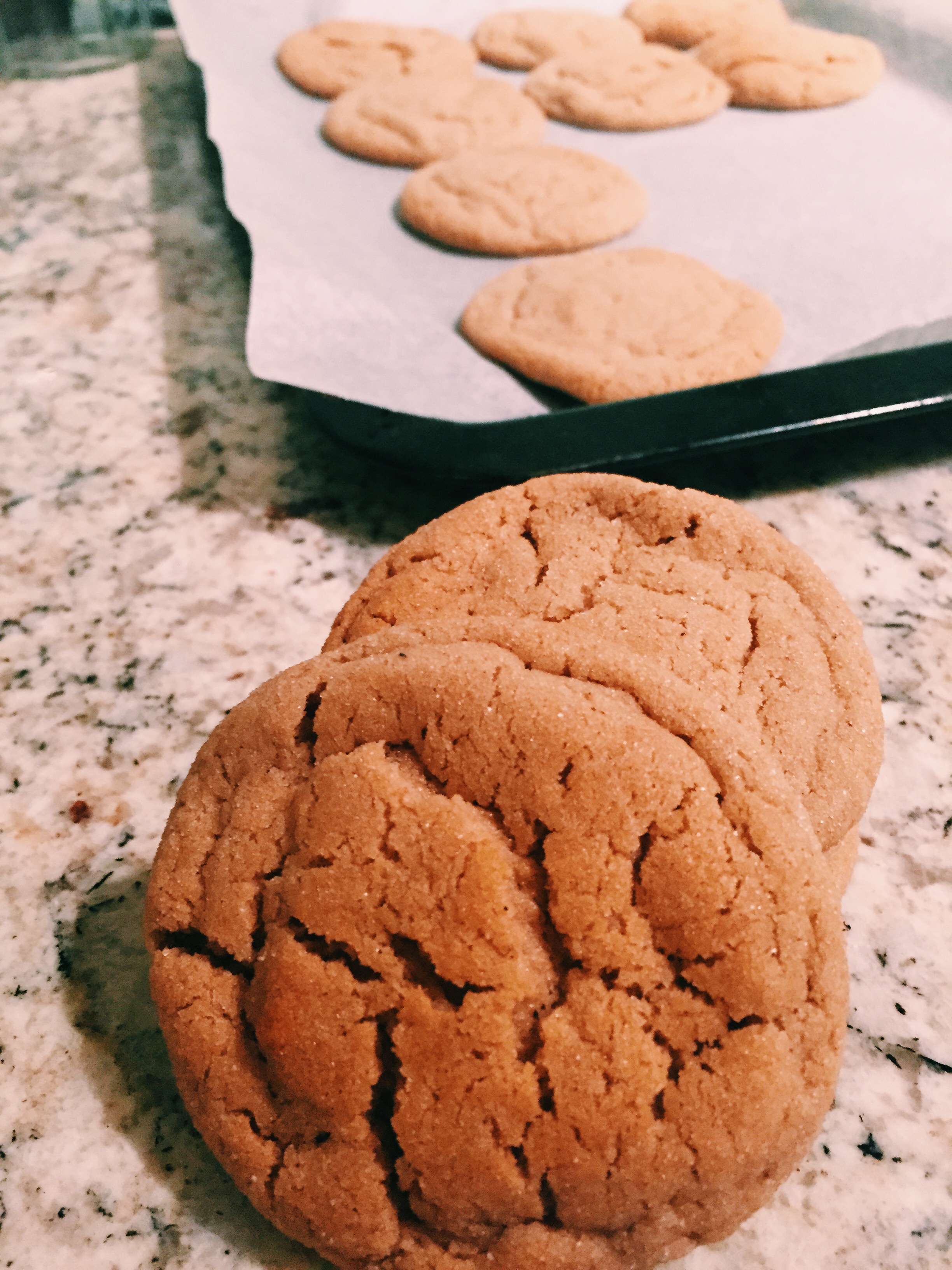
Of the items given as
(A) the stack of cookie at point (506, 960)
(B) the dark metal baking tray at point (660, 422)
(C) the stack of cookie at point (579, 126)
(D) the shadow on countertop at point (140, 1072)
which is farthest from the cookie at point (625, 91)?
(D) the shadow on countertop at point (140, 1072)

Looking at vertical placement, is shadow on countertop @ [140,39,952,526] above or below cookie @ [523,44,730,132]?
below

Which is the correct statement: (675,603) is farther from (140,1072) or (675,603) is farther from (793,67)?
Answer: (793,67)

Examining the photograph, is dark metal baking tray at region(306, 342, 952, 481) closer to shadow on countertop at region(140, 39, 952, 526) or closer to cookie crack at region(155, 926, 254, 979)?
shadow on countertop at region(140, 39, 952, 526)

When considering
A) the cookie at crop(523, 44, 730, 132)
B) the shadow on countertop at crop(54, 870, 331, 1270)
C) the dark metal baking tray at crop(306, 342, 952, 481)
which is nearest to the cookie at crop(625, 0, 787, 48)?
the cookie at crop(523, 44, 730, 132)

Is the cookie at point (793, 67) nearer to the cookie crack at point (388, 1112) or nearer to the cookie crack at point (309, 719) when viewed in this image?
the cookie crack at point (309, 719)

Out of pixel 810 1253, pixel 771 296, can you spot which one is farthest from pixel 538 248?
pixel 810 1253
